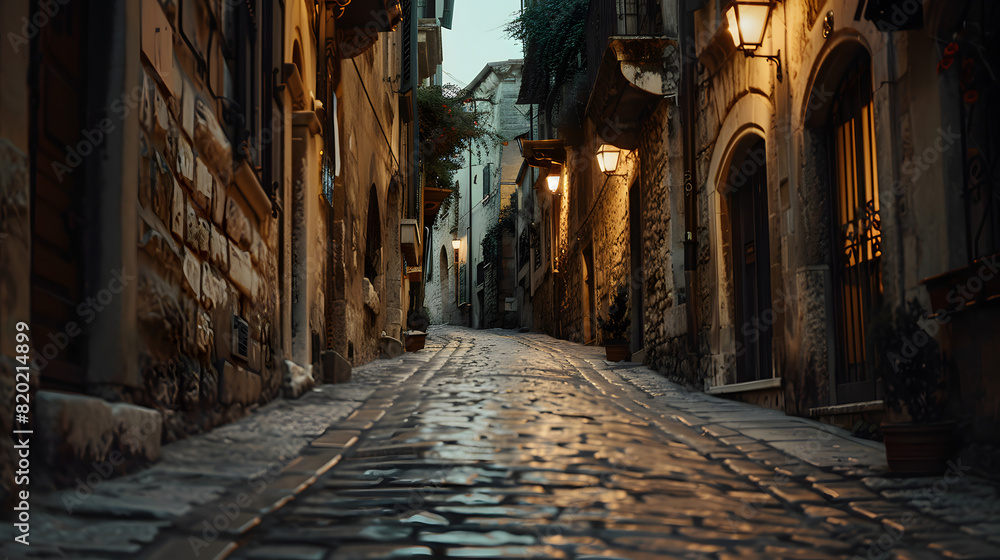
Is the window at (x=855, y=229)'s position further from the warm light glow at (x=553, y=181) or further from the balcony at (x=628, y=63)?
the warm light glow at (x=553, y=181)

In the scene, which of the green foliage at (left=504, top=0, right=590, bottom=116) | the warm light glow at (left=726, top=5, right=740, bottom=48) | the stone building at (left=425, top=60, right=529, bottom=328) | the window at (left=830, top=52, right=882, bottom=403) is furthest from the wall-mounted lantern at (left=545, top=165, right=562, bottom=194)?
the window at (left=830, top=52, right=882, bottom=403)

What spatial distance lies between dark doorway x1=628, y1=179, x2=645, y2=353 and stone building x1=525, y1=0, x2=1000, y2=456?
2.0 inches

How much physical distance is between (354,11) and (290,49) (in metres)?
2.96

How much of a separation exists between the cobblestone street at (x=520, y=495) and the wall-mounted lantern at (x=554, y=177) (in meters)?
13.8

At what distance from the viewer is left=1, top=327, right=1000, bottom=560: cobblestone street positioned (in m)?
2.86

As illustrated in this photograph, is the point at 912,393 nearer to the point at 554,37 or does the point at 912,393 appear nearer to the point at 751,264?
the point at 751,264

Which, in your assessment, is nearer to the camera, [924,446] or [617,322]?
[924,446]

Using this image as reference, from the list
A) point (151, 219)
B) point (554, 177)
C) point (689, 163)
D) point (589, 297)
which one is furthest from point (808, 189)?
point (554, 177)

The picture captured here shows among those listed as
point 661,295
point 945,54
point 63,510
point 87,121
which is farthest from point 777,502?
point 661,295

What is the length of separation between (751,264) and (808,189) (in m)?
1.82

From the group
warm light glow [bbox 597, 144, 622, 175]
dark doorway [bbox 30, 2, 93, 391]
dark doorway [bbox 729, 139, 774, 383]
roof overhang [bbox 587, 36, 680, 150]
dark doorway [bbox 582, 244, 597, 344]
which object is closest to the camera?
dark doorway [bbox 30, 2, 93, 391]

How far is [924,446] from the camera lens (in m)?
4.11

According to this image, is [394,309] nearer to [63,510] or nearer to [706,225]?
[706,225]

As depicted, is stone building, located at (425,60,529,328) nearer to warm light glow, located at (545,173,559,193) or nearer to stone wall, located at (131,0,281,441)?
warm light glow, located at (545,173,559,193)
